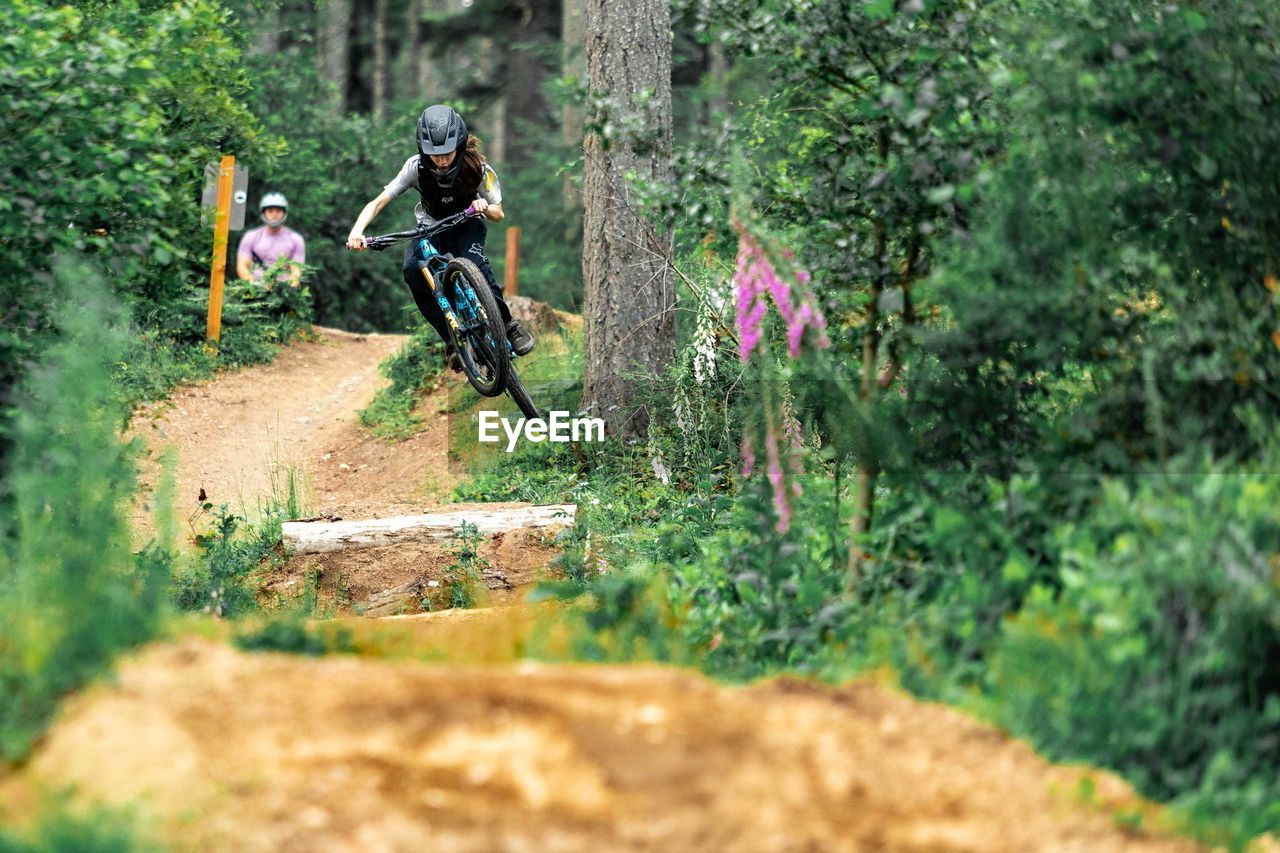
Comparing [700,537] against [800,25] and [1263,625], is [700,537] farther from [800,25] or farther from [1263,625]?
[1263,625]

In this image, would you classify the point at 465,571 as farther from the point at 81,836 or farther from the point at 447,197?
the point at 81,836

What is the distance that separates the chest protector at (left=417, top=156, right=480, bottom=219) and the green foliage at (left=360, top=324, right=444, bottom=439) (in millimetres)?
3420

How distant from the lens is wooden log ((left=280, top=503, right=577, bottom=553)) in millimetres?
8414

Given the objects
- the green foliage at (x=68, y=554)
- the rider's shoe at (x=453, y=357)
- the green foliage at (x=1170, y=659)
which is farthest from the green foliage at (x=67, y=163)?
the green foliage at (x=1170, y=659)

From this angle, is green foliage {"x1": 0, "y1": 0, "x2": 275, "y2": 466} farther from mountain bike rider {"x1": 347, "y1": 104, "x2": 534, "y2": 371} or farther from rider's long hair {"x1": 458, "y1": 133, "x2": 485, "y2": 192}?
rider's long hair {"x1": 458, "y1": 133, "x2": 485, "y2": 192}

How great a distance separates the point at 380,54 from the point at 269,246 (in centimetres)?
1577

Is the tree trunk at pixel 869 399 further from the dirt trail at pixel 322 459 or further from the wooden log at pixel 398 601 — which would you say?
the wooden log at pixel 398 601

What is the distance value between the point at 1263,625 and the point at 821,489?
2196mm

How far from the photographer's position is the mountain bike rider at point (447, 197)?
9078mm

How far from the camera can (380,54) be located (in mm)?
31438

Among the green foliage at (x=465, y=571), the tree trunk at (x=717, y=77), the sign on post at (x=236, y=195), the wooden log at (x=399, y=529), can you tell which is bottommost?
the green foliage at (x=465, y=571)

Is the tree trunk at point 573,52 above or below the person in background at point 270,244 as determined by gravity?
above

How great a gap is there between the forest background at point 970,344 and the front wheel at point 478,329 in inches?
105

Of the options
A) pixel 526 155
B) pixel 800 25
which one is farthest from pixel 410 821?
pixel 526 155
